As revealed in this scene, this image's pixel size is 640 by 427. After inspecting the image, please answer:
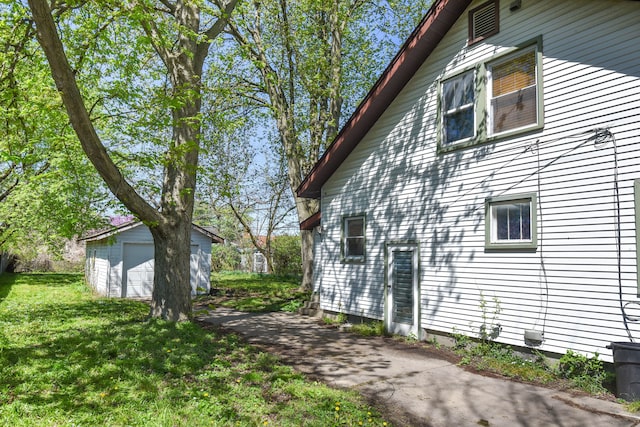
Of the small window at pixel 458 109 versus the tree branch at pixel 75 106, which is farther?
the small window at pixel 458 109

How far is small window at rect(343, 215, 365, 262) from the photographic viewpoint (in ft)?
37.0

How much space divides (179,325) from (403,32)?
57.7ft

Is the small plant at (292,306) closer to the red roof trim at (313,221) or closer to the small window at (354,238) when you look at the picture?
the red roof trim at (313,221)

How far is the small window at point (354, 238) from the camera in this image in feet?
37.0

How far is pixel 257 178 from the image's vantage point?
A: 99.4 feet

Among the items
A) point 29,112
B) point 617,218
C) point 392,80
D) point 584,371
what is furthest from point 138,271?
point 617,218

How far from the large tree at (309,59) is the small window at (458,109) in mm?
7711

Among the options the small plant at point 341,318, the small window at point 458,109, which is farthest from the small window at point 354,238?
the small window at point 458,109

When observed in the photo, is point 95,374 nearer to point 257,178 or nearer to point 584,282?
point 584,282

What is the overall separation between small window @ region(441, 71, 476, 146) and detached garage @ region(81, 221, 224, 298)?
1301cm

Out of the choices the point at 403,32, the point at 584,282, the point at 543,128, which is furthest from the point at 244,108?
the point at 584,282

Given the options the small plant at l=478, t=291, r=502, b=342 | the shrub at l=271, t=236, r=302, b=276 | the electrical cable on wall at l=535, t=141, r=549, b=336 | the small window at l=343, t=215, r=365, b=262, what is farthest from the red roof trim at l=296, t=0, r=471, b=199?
Result: the shrub at l=271, t=236, r=302, b=276

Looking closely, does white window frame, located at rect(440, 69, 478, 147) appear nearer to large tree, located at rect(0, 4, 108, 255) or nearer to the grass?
large tree, located at rect(0, 4, 108, 255)

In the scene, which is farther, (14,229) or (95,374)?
(14,229)
